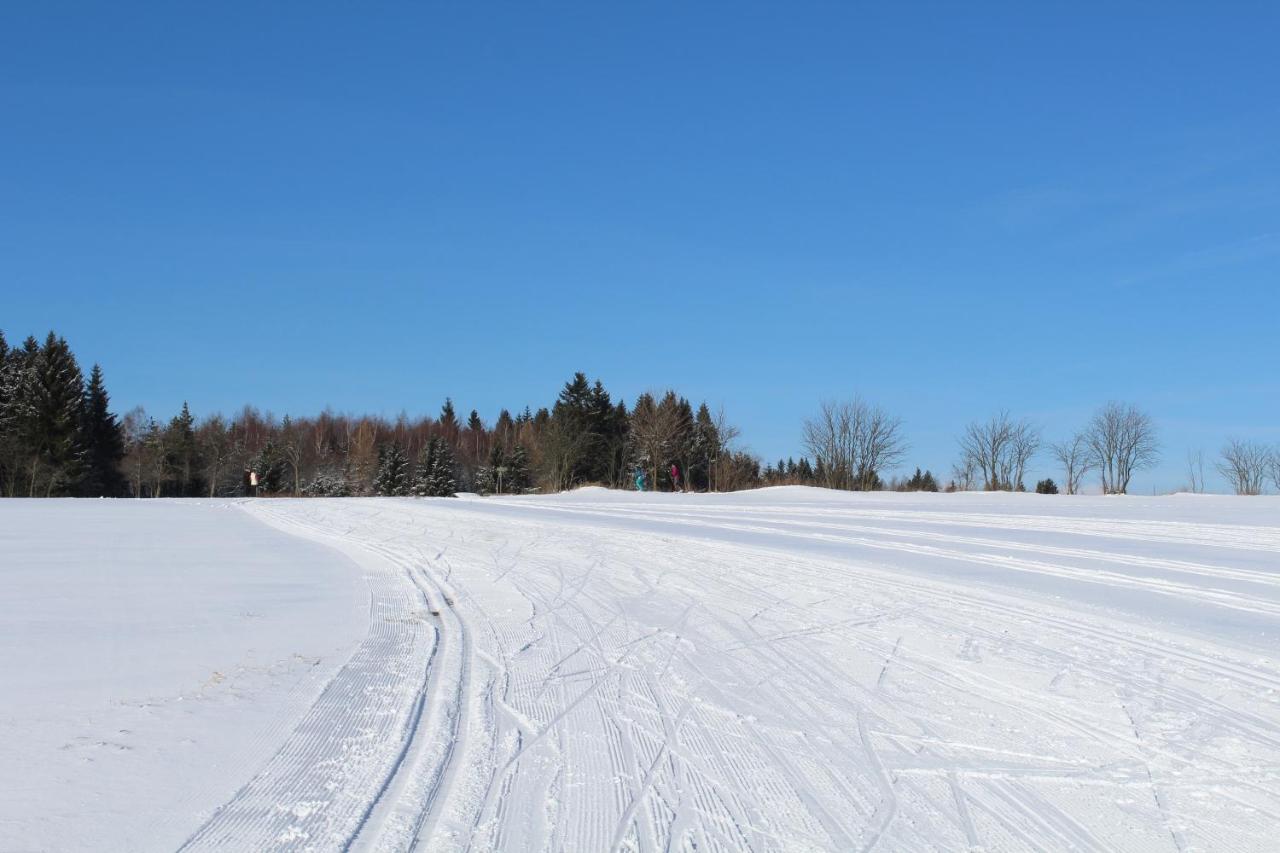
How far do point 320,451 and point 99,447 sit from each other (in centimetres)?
2935

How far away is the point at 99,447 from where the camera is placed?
2491 inches

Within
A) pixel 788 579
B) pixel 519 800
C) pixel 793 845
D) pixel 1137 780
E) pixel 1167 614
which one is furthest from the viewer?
pixel 788 579

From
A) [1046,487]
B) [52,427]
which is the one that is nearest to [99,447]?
[52,427]

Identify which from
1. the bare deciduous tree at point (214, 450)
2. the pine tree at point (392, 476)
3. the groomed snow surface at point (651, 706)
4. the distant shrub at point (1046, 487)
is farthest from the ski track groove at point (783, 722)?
the bare deciduous tree at point (214, 450)

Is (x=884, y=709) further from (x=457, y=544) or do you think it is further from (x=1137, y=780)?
(x=457, y=544)

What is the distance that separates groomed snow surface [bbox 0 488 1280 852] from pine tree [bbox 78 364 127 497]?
181 ft

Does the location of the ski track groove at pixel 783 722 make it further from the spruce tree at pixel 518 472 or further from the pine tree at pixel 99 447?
the spruce tree at pixel 518 472

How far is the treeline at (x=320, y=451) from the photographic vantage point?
5526 cm

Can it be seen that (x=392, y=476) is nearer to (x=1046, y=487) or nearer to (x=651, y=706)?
(x=1046, y=487)

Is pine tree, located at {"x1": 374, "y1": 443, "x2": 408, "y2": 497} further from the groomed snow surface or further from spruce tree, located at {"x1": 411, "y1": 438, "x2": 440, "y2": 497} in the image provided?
the groomed snow surface

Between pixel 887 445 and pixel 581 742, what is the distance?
48259 mm

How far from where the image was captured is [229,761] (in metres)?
4.02

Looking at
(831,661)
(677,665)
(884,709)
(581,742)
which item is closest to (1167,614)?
(831,661)

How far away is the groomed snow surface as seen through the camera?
11.3ft
